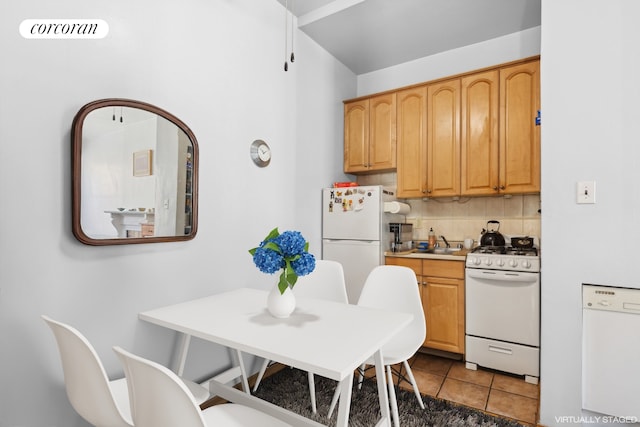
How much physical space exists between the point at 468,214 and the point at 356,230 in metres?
1.16

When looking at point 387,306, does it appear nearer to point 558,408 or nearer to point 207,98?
point 558,408

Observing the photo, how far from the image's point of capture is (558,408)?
6.06 ft

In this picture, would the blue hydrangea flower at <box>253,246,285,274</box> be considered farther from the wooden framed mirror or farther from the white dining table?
the wooden framed mirror

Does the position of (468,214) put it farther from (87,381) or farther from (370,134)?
(87,381)

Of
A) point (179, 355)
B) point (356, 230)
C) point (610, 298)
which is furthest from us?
point (356, 230)

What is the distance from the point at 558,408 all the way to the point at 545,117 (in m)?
A: 1.61

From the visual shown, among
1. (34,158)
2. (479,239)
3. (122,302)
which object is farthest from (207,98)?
(479,239)

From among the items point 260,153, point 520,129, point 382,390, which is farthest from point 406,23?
point 382,390

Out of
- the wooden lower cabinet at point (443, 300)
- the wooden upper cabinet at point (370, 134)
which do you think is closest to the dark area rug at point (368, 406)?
the wooden lower cabinet at point (443, 300)

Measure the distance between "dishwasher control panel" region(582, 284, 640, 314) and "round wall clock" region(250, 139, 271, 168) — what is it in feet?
7.01

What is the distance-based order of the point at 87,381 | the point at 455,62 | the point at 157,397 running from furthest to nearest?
the point at 455,62, the point at 87,381, the point at 157,397

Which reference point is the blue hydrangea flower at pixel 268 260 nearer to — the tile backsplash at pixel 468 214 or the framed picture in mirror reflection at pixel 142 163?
the framed picture in mirror reflection at pixel 142 163

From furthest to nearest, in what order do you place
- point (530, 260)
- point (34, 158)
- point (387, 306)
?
point (530, 260) < point (387, 306) < point (34, 158)

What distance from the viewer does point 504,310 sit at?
2.58m
